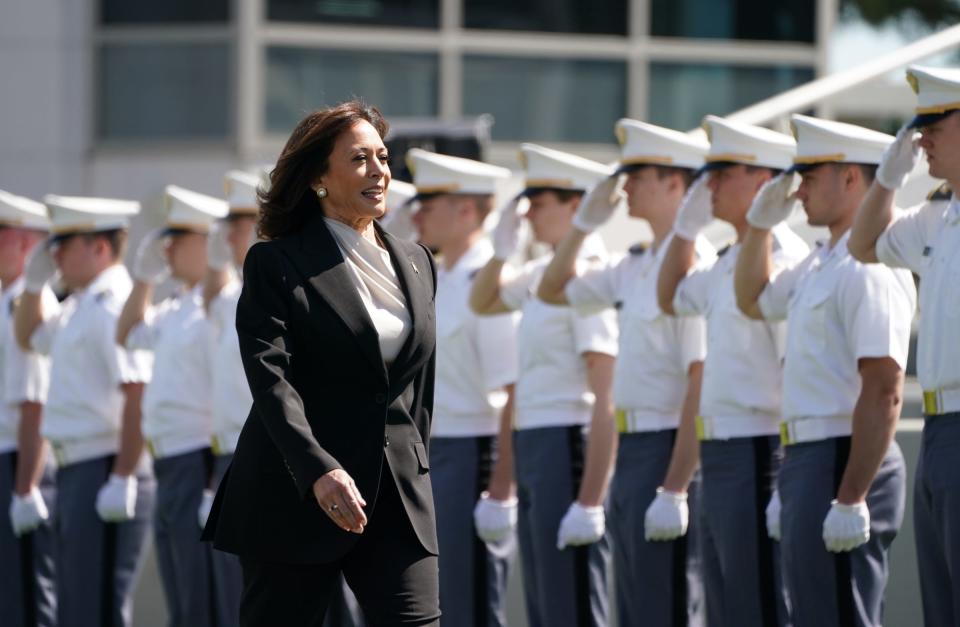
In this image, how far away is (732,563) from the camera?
19.9 feet

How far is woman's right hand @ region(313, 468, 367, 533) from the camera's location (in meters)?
4.24

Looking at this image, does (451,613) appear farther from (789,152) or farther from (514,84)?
(514,84)

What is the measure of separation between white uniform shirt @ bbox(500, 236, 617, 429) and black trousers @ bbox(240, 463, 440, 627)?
271 centimetres

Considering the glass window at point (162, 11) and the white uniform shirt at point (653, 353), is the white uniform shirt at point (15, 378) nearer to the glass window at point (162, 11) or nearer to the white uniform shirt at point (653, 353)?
the white uniform shirt at point (653, 353)

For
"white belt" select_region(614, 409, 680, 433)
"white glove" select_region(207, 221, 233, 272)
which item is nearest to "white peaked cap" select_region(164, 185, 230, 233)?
"white glove" select_region(207, 221, 233, 272)

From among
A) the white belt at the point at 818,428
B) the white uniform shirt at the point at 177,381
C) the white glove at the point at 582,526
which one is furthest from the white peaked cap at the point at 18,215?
the white belt at the point at 818,428

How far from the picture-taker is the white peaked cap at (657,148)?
6828mm

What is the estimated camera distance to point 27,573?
8703mm

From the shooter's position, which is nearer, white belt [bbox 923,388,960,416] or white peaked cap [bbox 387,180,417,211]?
white belt [bbox 923,388,960,416]

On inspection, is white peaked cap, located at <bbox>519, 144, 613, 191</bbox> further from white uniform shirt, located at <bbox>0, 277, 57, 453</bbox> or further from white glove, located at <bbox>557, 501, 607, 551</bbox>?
white uniform shirt, located at <bbox>0, 277, 57, 453</bbox>

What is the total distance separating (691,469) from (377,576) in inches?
86.6

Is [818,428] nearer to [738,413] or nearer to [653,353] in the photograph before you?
[738,413]

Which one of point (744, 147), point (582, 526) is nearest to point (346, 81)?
point (582, 526)

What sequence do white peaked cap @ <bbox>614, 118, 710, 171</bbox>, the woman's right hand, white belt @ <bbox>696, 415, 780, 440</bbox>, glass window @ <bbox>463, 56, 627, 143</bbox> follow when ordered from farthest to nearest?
glass window @ <bbox>463, 56, 627, 143</bbox> → white peaked cap @ <bbox>614, 118, 710, 171</bbox> → white belt @ <bbox>696, 415, 780, 440</bbox> → the woman's right hand
